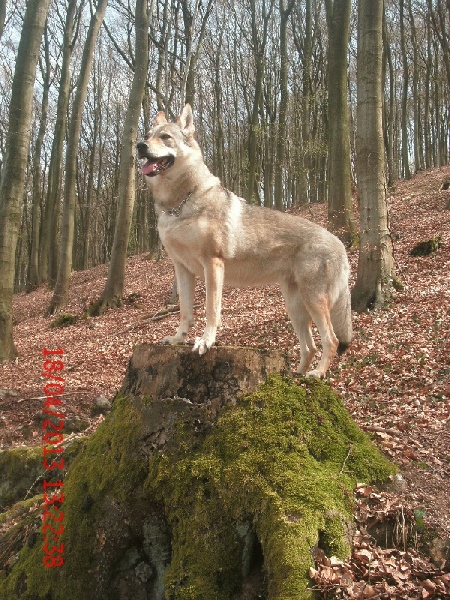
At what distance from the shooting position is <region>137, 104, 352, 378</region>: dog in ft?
15.5

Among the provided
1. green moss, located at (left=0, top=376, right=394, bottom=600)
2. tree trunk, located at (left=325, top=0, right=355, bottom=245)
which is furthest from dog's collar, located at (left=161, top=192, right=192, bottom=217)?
tree trunk, located at (left=325, top=0, right=355, bottom=245)

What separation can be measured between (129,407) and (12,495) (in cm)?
278

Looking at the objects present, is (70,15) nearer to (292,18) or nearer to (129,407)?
(292,18)

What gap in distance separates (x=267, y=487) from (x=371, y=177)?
751cm

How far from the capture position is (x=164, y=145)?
4801 mm

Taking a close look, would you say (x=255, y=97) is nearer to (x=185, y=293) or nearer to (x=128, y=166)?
(x=128, y=166)

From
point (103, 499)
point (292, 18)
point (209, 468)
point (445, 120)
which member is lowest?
point (103, 499)

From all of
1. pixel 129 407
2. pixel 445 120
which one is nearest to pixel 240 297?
pixel 129 407

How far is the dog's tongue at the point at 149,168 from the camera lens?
472 cm

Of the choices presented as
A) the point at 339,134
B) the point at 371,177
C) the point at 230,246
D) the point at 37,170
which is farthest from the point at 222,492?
the point at 37,170

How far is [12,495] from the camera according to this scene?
5734 millimetres

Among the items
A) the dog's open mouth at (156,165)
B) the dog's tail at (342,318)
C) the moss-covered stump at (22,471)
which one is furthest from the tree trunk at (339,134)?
the moss-covered stump at (22,471)

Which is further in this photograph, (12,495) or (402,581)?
(12,495)

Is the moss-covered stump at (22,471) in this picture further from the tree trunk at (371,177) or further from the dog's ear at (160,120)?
the tree trunk at (371,177)
